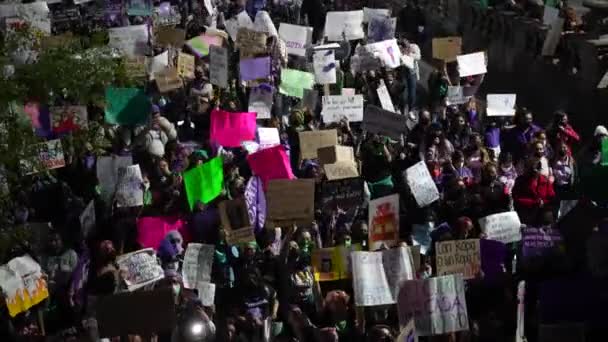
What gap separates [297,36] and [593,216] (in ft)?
24.3

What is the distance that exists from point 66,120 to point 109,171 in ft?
3.42

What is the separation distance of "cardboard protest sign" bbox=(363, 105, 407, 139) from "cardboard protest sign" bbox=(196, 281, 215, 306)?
162 inches

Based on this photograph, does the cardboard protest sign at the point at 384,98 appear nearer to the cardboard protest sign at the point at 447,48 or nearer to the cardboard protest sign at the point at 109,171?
the cardboard protest sign at the point at 447,48

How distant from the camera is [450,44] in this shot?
20609 millimetres

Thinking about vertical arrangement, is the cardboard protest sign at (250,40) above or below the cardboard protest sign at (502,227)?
above

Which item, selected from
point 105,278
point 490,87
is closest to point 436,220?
point 105,278

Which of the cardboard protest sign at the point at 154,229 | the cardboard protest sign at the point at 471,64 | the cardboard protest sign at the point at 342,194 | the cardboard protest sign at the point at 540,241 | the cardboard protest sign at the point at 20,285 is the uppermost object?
the cardboard protest sign at the point at 540,241

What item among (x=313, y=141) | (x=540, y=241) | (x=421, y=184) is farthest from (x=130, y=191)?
(x=540, y=241)

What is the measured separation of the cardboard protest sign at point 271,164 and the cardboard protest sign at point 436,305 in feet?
11.7

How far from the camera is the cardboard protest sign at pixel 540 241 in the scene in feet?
45.8

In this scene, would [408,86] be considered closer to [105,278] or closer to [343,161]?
[343,161]

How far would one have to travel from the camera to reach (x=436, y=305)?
1277cm

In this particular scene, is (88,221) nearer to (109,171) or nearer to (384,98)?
(109,171)

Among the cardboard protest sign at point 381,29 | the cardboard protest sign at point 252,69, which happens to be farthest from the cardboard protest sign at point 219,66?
the cardboard protest sign at point 381,29
